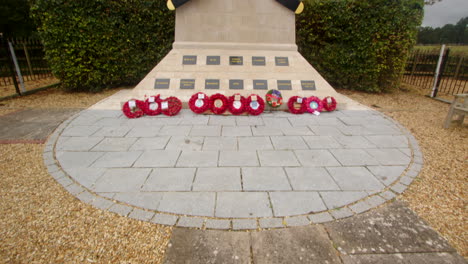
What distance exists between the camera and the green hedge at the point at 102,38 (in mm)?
7785

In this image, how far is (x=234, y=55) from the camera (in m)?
7.46

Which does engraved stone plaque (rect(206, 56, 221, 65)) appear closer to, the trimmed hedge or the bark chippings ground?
the trimmed hedge

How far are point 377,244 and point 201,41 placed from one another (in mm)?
7023

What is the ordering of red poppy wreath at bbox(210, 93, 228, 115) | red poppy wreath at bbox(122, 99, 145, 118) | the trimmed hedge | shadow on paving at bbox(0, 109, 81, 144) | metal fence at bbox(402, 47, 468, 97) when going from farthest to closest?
metal fence at bbox(402, 47, 468, 97) → the trimmed hedge → red poppy wreath at bbox(210, 93, 228, 115) → red poppy wreath at bbox(122, 99, 145, 118) → shadow on paving at bbox(0, 109, 81, 144)

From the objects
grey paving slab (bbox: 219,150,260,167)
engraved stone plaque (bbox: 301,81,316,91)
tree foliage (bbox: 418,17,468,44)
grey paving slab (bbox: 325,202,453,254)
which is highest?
tree foliage (bbox: 418,17,468,44)

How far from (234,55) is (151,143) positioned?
4141 mm

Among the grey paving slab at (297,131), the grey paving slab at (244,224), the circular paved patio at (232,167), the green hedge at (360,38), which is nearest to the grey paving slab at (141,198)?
the circular paved patio at (232,167)

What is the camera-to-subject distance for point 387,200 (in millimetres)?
3145

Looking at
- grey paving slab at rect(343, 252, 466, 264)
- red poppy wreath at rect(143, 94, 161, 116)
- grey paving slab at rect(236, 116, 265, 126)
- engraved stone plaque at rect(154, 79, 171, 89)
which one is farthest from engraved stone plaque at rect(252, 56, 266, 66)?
grey paving slab at rect(343, 252, 466, 264)

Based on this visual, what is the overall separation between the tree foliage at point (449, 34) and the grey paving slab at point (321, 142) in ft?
197

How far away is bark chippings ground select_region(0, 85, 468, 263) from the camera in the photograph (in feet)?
7.77

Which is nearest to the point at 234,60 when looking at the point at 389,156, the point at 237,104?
the point at 237,104

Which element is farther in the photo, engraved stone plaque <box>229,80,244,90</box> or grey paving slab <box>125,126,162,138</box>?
engraved stone plaque <box>229,80,244,90</box>

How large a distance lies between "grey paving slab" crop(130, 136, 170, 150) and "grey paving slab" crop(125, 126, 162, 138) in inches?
8.0
